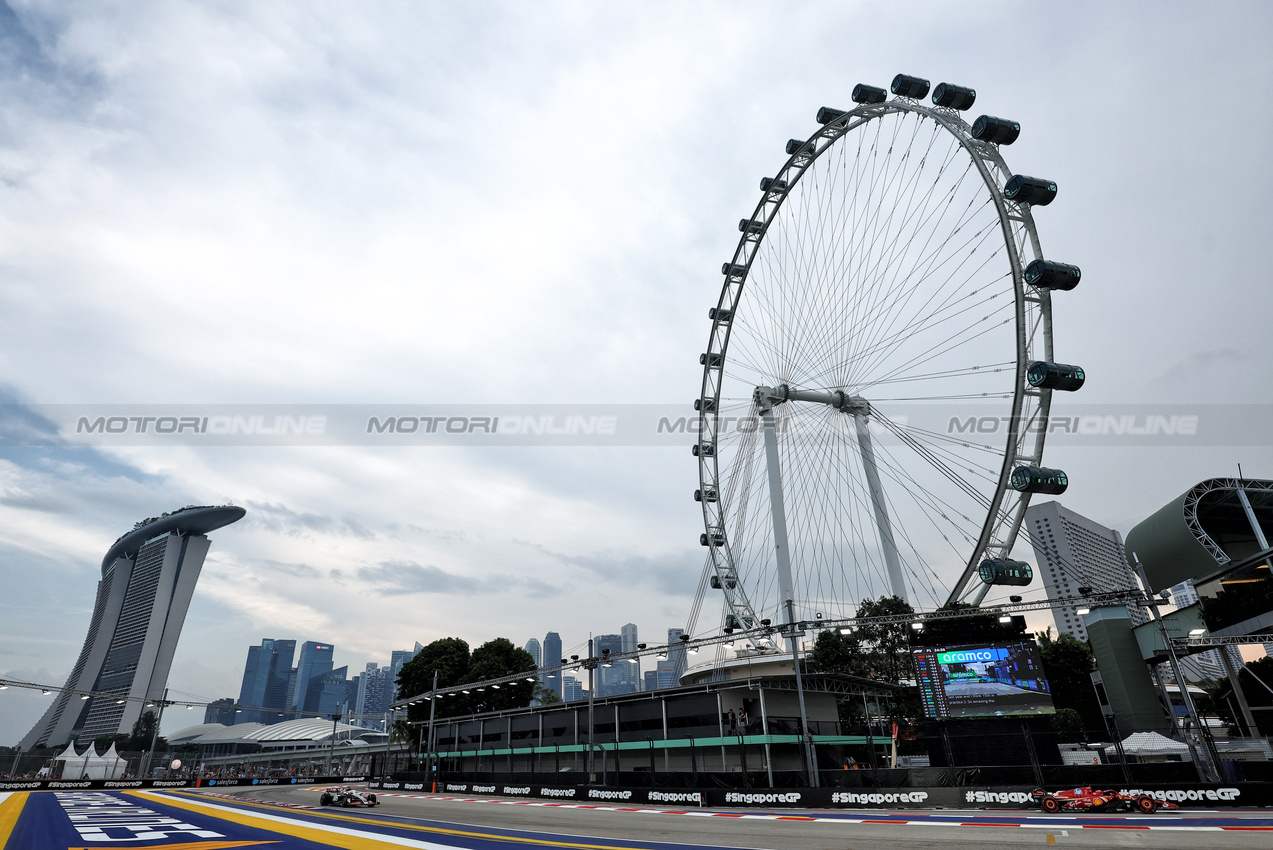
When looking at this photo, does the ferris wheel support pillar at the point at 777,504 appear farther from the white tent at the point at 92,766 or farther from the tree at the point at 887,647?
the white tent at the point at 92,766

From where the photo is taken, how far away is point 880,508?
1539 inches

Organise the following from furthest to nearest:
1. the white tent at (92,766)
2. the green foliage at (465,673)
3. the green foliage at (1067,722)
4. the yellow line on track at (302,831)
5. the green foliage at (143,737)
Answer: the green foliage at (143,737), the green foliage at (465,673), the white tent at (92,766), the green foliage at (1067,722), the yellow line on track at (302,831)

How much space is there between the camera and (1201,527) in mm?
56688

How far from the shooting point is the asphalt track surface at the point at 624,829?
15234mm

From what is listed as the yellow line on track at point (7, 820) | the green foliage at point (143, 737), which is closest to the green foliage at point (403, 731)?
the yellow line on track at point (7, 820)

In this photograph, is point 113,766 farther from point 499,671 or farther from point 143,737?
point 143,737

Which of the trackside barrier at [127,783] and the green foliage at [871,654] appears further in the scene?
the green foliage at [871,654]

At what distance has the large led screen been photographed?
36781 millimetres

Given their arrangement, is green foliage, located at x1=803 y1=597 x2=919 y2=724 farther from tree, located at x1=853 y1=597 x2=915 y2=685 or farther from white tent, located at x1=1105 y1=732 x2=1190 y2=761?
white tent, located at x1=1105 y1=732 x2=1190 y2=761

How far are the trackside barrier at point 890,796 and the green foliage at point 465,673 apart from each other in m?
43.4

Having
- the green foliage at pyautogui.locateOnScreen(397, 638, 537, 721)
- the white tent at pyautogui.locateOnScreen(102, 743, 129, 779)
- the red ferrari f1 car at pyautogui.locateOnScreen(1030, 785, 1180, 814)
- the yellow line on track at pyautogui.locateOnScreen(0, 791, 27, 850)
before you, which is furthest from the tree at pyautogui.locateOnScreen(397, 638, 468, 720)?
the red ferrari f1 car at pyautogui.locateOnScreen(1030, 785, 1180, 814)

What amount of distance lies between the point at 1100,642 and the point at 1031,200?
44.2m

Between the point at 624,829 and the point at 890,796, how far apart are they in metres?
13.5

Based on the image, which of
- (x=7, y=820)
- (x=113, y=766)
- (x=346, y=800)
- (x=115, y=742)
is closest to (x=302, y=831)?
(x=346, y=800)
